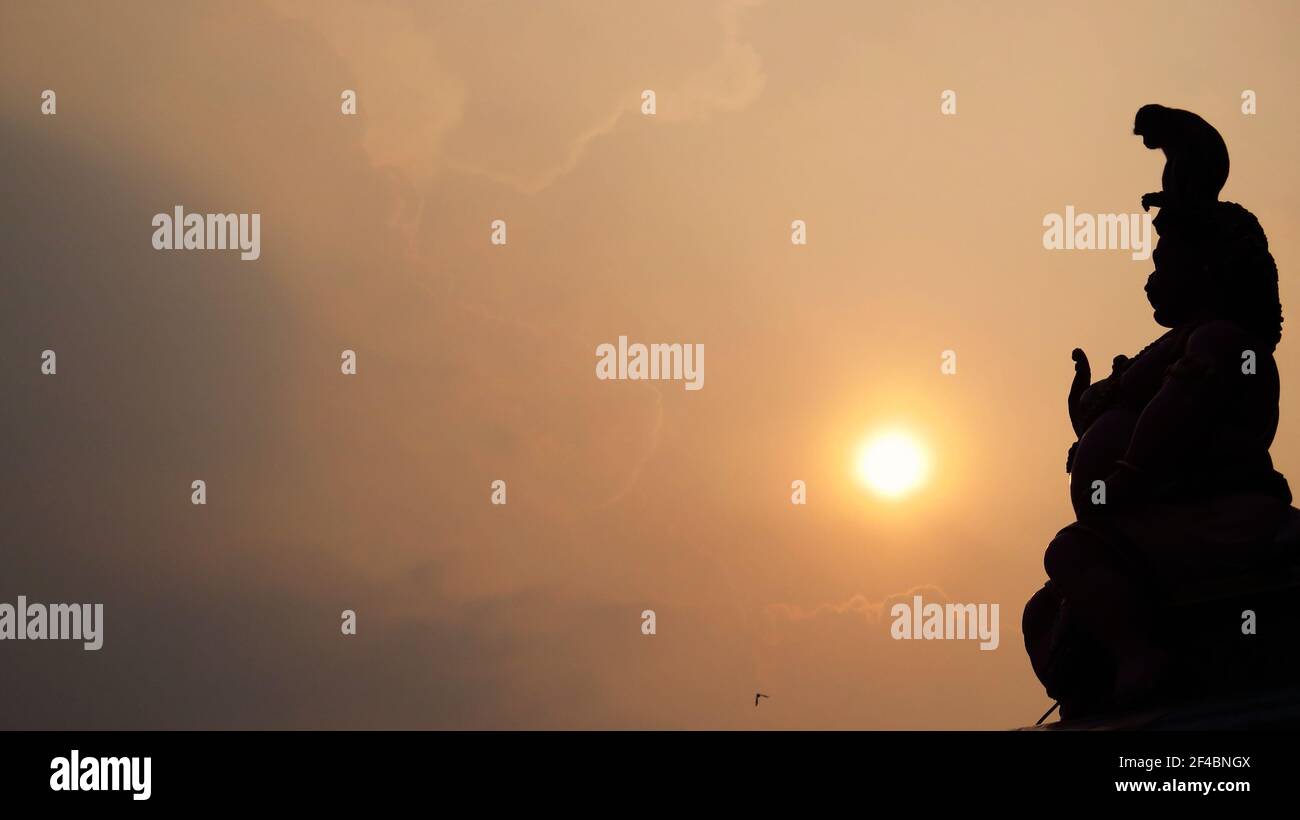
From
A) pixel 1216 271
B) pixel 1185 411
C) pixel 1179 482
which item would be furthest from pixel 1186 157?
pixel 1179 482

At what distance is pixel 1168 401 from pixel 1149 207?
5.25 feet

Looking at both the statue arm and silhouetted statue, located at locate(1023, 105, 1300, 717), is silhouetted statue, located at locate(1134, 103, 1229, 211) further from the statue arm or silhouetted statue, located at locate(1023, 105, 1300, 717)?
the statue arm

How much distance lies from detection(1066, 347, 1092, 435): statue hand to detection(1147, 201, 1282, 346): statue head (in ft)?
2.53

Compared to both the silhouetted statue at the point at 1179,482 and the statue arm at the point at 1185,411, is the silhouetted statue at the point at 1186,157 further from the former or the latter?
the statue arm at the point at 1185,411

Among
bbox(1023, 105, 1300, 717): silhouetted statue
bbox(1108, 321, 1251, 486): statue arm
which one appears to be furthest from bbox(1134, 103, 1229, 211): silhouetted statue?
bbox(1108, 321, 1251, 486): statue arm

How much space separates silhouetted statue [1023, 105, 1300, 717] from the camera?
356 inches

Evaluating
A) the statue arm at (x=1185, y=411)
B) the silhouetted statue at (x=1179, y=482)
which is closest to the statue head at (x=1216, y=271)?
the silhouetted statue at (x=1179, y=482)

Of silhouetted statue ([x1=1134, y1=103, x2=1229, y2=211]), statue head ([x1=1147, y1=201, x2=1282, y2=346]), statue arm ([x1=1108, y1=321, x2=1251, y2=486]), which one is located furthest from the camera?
silhouetted statue ([x1=1134, y1=103, x2=1229, y2=211])

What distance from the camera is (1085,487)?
9.75m

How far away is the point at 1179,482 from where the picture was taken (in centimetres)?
940
